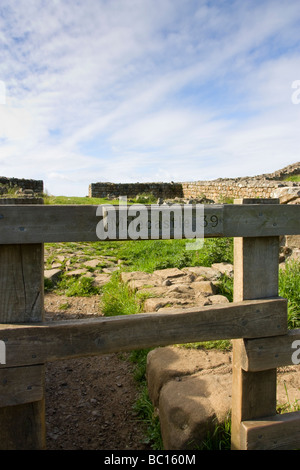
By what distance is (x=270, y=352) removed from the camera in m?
2.13

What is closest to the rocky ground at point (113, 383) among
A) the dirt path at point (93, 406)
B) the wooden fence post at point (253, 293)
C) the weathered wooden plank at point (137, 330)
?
the dirt path at point (93, 406)

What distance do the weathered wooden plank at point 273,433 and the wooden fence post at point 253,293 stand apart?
0.06 metres

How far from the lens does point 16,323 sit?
1.81 metres

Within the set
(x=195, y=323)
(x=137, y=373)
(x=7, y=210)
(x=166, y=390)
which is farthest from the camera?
(x=137, y=373)

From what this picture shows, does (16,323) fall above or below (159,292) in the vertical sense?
above

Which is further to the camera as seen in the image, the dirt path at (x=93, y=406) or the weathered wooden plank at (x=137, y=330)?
the dirt path at (x=93, y=406)

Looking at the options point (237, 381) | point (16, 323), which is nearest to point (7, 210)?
point (16, 323)

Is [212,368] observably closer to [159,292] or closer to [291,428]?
[291,428]

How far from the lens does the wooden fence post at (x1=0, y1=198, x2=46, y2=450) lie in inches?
69.8

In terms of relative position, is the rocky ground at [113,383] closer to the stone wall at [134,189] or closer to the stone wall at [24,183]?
the stone wall at [24,183]

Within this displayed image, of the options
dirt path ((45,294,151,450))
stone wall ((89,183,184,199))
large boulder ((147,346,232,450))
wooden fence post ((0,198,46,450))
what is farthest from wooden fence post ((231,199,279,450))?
stone wall ((89,183,184,199))

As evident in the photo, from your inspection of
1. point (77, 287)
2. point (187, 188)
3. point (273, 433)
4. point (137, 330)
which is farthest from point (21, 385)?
point (187, 188)

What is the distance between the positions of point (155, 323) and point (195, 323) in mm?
236

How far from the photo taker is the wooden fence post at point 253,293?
210 cm
